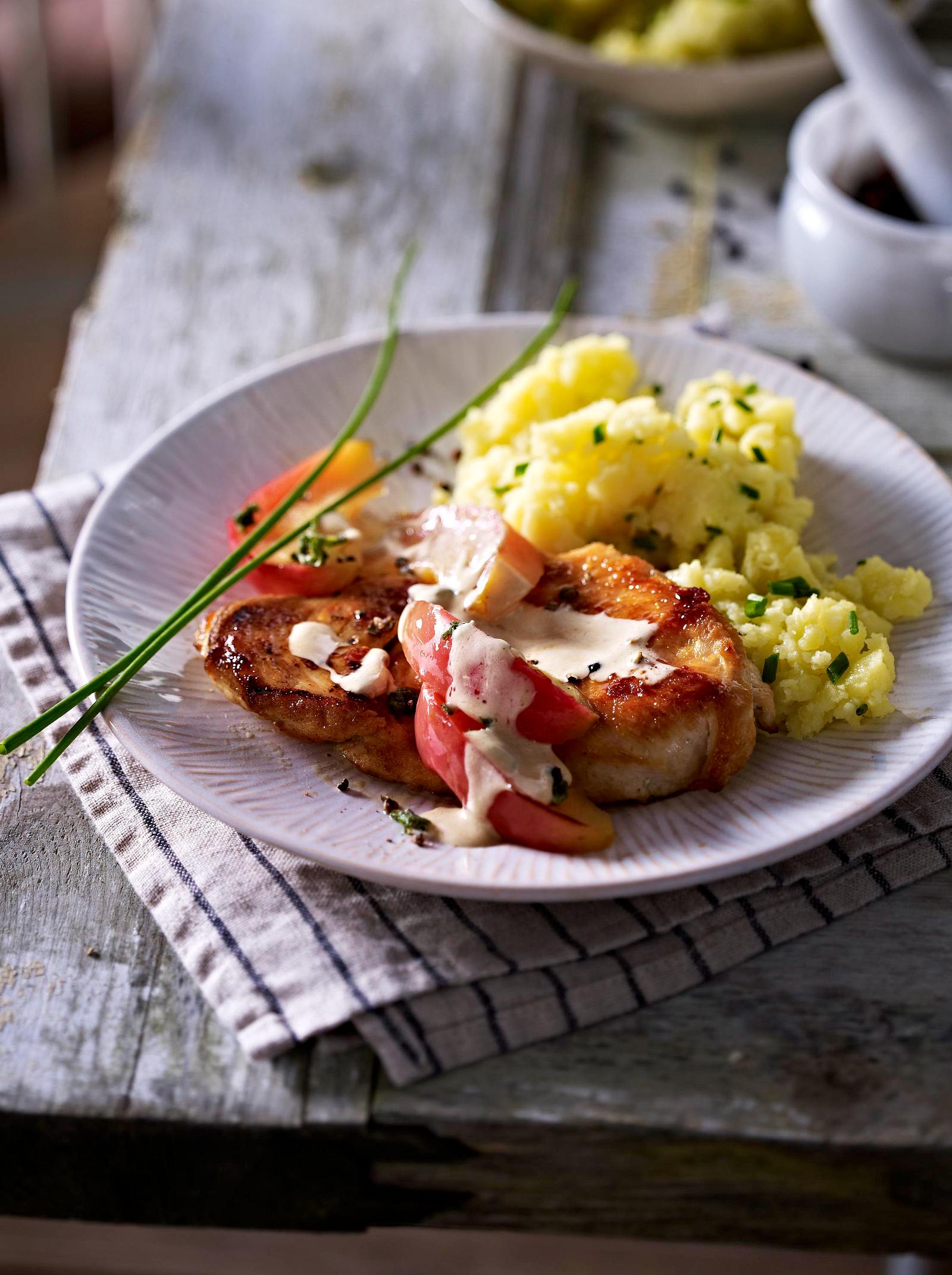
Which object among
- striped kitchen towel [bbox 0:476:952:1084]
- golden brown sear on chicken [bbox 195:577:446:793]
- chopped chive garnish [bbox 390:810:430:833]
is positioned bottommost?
striped kitchen towel [bbox 0:476:952:1084]

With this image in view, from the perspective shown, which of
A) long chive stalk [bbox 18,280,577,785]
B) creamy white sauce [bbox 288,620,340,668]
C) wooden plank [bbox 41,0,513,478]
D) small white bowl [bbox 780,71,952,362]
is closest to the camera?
long chive stalk [bbox 18,280,577,785]

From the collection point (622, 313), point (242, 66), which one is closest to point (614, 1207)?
point (622, 313)

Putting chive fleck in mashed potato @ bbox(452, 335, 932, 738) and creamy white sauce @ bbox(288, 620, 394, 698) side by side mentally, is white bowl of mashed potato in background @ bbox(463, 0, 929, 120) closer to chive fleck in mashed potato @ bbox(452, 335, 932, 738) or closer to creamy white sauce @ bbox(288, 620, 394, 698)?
chive fleck in mashed potato @ bbox(452, 335, 932, 738)

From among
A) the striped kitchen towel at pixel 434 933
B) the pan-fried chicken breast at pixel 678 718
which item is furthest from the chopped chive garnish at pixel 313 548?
the pan-fried chicken breast at pixel 678 718

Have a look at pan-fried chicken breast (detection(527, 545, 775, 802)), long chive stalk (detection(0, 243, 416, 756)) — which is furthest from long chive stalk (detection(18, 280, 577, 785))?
pan-fried chicken breast (detection(527, 545, 775, 802))

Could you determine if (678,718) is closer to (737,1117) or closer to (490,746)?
(490,746)

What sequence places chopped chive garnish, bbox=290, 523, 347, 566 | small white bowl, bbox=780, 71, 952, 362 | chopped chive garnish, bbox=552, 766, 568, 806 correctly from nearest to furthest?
1. chopped chive garnish, bbox=552, 766, 568, 806
2. chopped chive garnish, bbox=290, 523, 347, 566
3. small white bowl, bbox=780, 71, 952, 362
